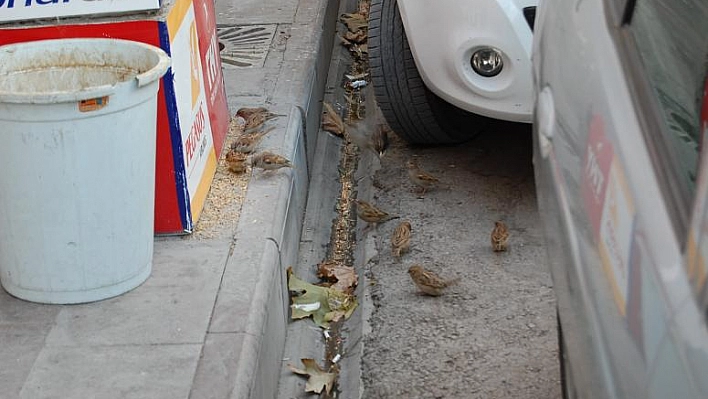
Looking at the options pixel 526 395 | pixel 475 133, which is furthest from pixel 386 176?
pixel 526 395

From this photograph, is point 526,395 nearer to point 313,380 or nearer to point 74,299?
point 313,380

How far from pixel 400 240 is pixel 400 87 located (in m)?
1.03

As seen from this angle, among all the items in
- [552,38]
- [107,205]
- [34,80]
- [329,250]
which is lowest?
[329,250]

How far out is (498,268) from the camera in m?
5.02

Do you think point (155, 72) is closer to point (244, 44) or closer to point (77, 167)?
point (77, 167)

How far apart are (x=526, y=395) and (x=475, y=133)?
7.77ft

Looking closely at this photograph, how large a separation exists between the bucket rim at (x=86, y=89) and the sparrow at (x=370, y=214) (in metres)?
1.59

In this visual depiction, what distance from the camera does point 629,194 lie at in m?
2.19

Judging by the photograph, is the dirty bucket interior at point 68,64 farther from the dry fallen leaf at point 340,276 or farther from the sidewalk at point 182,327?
the dry fallen leaf at point 340,276

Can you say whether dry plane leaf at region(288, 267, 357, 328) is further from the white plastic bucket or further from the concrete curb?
the white plastic bucket

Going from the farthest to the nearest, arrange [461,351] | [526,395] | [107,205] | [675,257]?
[461,351]
[526,395]
[107,205]
[675,257]

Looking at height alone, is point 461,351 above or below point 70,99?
below

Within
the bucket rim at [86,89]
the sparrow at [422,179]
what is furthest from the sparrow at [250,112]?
the bucket rim at [86,89]

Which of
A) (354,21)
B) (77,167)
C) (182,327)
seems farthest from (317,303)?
(354,21)
